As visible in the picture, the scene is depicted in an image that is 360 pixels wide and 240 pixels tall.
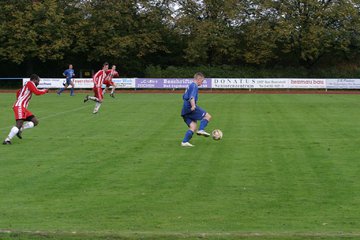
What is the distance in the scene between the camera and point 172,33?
56.1m

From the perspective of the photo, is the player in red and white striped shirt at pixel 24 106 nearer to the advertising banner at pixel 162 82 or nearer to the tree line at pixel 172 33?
the advertising banner at pixel 162 82

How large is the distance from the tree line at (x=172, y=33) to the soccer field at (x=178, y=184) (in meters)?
35.7

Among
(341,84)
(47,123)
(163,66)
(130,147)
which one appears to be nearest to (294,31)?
(341,84)

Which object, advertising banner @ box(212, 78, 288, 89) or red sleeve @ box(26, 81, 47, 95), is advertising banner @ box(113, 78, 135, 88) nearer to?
advertising banner @ box(212, 78, 288, 89)

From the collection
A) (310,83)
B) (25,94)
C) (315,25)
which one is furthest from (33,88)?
(315,25)

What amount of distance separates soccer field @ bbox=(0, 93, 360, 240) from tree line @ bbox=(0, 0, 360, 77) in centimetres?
3574

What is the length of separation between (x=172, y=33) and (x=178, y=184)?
47992 mm

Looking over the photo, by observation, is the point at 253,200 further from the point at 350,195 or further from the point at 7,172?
the point at 7,172

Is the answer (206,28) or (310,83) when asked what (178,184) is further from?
(206,28)

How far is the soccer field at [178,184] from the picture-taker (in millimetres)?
6668

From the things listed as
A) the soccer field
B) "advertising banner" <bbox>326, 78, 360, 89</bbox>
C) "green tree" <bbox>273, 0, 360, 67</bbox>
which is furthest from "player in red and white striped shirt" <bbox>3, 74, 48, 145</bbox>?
"green tree" <bbox>273, 0, 360, 67</bbox>

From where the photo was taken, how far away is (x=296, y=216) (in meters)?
7.15

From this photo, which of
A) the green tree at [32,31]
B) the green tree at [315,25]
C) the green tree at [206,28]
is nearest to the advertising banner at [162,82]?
the green tree at [206,28]

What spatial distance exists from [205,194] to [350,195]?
212cm
